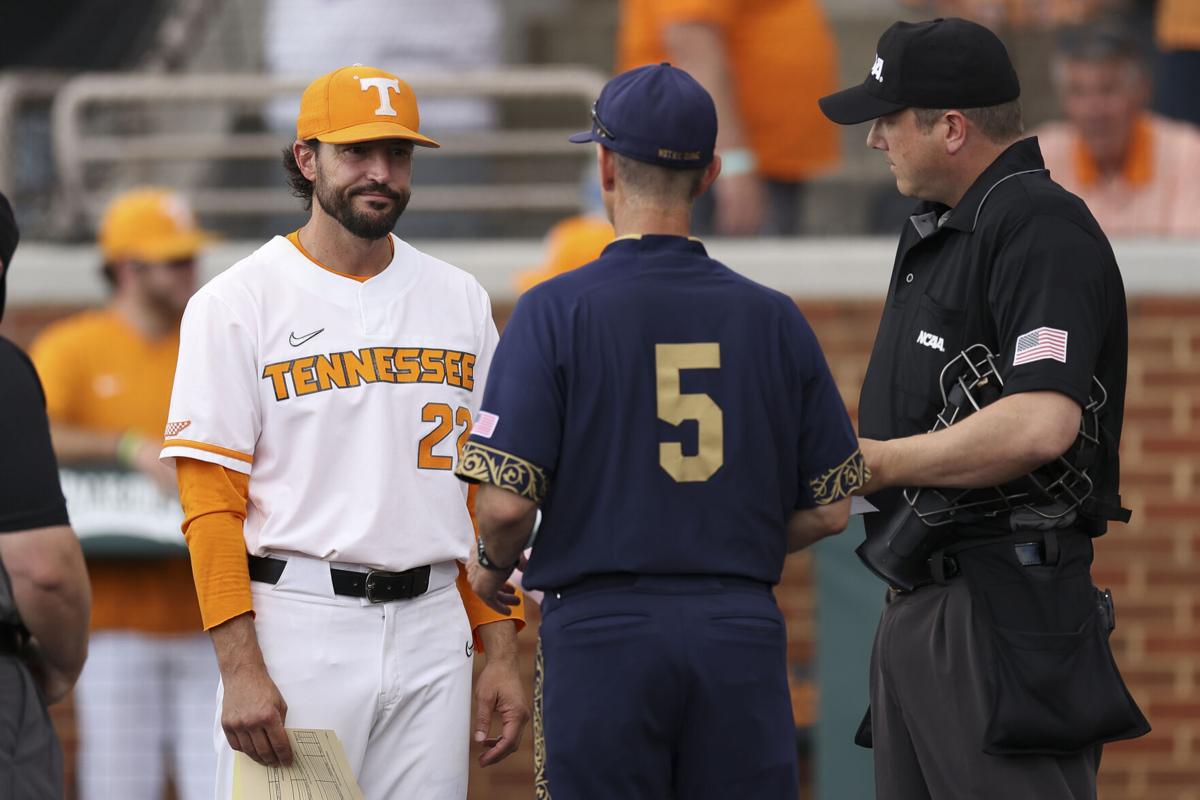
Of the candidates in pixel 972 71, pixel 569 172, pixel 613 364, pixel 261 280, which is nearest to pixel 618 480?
pixel 613 364

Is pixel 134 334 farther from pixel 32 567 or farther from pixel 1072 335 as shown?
pixel 1072 335

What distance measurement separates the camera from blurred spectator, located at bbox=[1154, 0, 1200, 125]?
22.7ft

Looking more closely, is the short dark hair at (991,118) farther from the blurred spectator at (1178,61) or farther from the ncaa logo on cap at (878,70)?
the blurred spectator at (1178,61)

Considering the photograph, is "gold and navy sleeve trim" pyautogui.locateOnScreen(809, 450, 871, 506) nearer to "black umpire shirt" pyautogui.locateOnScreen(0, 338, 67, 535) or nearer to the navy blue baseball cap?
the navy blue baseball cap

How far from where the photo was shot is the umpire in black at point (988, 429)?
3.47 m

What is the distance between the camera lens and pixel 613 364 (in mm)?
3209

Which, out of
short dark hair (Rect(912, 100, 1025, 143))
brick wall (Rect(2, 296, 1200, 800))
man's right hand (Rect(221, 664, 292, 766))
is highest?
short dark hair (Rect(912, 100, 1025, 143))

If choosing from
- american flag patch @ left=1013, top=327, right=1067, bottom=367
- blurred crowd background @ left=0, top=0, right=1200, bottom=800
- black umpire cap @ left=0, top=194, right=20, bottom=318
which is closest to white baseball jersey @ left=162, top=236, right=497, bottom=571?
black umpire cap @ left=0, top=194, right=20, bottom=318

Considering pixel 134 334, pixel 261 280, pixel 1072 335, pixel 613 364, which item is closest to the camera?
pixel 613 364

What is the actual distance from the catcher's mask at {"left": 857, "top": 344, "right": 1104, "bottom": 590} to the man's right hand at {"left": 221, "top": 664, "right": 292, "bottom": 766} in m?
1.33

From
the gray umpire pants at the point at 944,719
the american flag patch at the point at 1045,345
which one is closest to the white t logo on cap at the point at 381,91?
the american flag patch at the point at 1045,345

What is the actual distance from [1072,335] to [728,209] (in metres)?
3.26

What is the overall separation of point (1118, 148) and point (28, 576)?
439 cm

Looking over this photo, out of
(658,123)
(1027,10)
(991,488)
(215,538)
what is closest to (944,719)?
(991,488)
